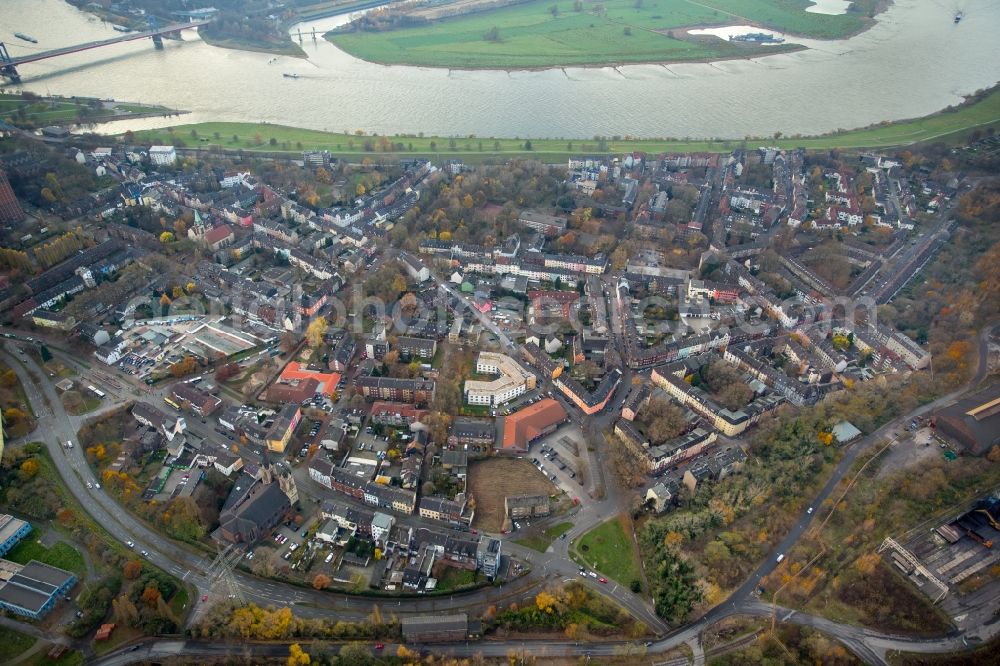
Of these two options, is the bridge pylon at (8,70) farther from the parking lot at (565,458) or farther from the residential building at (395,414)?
the parking lot at (565,458)

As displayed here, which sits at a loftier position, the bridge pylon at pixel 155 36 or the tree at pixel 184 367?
the bridge pylon at pixel 155 36

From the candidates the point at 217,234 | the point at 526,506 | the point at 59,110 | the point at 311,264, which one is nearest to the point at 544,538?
the point at 526,506

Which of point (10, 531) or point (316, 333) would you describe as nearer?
point (10, 531)

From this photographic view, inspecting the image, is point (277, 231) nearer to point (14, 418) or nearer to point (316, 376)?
point (316, 376)

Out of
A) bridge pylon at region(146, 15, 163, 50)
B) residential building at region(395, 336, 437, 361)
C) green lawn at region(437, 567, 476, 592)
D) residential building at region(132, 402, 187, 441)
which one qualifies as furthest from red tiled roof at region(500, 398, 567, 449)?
bridge pylon at region(146, 15, 163, 50)

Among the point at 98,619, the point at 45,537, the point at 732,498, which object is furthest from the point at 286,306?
the point at 732,498

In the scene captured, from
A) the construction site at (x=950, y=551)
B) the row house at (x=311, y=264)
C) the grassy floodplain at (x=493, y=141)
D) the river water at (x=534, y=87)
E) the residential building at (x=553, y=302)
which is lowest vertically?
the construction site at (x=950, y=551)

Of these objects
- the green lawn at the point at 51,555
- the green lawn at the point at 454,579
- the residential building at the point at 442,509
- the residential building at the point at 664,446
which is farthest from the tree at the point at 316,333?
the residential building at the point at 664,446
